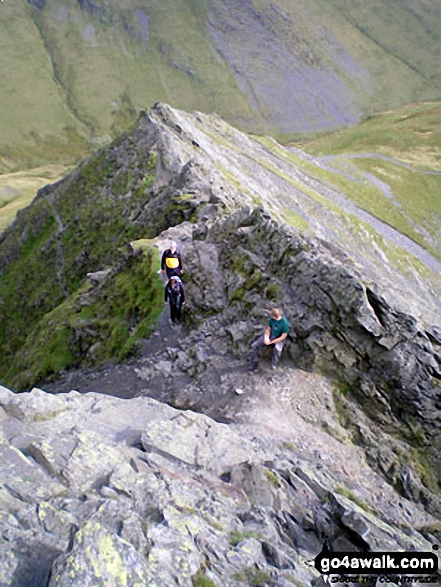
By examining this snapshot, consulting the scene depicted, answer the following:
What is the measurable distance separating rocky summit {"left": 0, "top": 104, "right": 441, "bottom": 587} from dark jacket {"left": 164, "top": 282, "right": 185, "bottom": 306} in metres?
1.09

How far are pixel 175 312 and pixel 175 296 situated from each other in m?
1.30

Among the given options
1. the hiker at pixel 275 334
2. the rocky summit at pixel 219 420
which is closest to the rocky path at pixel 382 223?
the rocky summit at pixel 219 420

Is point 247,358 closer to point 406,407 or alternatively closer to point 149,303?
point 406,407

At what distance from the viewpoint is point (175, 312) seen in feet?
84.3

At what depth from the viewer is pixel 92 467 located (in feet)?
37.6

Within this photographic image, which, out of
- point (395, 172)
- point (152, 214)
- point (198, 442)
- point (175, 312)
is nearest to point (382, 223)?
point (395, 172)

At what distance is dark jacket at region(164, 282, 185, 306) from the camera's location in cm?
2452

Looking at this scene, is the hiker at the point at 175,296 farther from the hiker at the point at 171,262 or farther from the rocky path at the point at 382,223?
the rocky path at the point at 382,223

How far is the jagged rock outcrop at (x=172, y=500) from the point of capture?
8.66 metres

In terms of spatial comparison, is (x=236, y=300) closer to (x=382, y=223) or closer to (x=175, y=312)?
(x=175, y=312)

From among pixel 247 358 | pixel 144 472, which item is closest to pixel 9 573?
pixel 144 472

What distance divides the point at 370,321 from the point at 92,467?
41.4 ft

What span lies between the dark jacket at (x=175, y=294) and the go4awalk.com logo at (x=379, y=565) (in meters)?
15.5

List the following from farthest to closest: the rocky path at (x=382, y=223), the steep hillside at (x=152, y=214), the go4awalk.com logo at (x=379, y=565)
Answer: the rocky path at (x=382, y=223) < the steep hillside at (x=152, y=214) < the go4awalk.com logo at (x=379, y=565)
